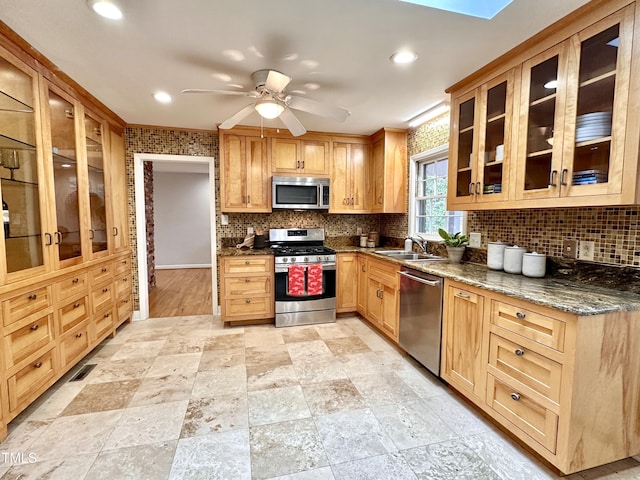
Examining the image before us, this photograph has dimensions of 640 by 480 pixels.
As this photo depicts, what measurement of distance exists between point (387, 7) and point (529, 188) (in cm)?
139

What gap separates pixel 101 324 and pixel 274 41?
2.95m

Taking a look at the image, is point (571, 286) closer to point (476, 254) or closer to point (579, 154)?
point (579, 154)

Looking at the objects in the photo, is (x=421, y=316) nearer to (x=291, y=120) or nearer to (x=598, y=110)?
(x=598, y=110)

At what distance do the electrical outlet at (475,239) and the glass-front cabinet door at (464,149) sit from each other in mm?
416

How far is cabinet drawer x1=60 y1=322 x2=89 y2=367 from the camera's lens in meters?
2.29

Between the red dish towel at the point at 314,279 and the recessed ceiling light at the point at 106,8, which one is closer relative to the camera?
the recessed ceiling light at the point at 106,8

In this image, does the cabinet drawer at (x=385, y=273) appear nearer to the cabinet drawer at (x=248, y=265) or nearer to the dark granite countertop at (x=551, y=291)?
the dark granite countertop at (x=551, y=291)

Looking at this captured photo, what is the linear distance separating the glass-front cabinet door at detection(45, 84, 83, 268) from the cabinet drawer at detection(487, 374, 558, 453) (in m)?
3.14

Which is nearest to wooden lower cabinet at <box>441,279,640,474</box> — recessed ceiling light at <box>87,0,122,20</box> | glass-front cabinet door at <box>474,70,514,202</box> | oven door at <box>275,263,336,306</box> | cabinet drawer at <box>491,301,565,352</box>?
cabinet drawer at <box>491,301,565,352</box>

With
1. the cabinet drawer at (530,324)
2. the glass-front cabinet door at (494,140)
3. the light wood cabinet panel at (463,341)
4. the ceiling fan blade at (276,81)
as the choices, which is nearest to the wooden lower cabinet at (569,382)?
the cabinet drawer at (530,324)

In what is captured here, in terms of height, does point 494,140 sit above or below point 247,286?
above

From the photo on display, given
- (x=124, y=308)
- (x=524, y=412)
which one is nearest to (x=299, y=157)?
(x=124, y=308)

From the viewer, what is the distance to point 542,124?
186 centimetres

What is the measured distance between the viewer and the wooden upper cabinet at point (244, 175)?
11.9ft
